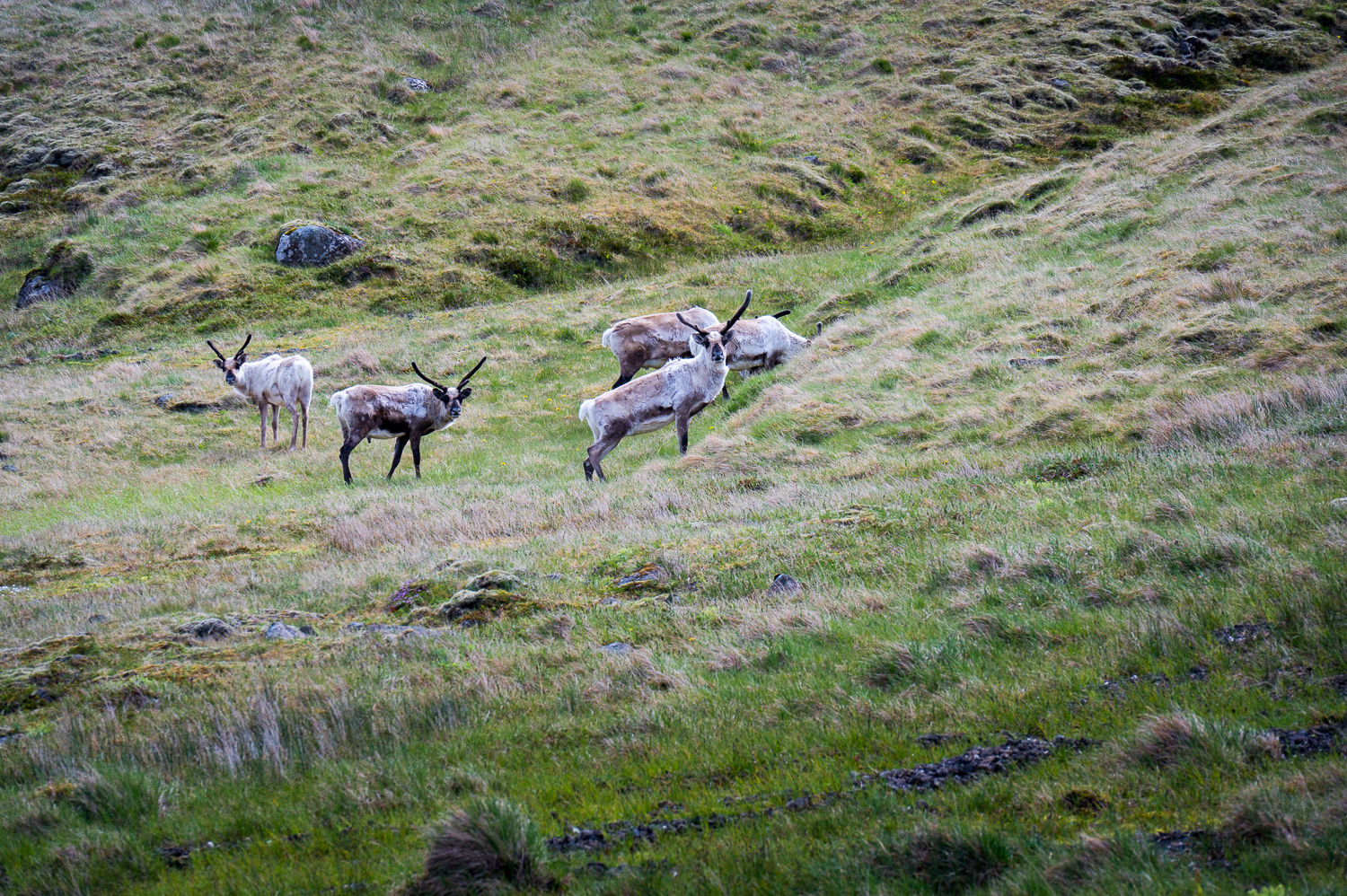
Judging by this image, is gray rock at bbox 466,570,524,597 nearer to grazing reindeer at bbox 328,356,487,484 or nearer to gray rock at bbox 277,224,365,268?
grazing reindeer at bbox 328,356,487,484

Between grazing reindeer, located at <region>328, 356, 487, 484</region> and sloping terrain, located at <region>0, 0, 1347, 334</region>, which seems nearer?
grazing reindeer, located at <region>328, 356, 487, 484</region>

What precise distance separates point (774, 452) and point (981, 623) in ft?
28.5

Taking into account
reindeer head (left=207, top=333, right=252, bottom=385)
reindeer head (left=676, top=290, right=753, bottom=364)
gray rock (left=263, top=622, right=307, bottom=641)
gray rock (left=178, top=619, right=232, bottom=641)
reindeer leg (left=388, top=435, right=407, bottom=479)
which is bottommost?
reindeer head (left=207, top=333, right=252, bottom=385)

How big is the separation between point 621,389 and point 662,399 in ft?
2.58

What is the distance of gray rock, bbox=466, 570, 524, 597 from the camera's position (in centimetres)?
904

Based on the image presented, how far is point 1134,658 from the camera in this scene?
5781 mm

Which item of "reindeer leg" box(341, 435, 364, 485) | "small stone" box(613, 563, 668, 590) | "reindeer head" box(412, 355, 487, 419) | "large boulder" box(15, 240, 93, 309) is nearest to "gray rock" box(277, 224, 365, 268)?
"large boulder" box(15, 240, 93, 309)

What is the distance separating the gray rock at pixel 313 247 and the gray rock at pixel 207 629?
2932 cm

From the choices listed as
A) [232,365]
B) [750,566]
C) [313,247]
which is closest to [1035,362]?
[750,566]

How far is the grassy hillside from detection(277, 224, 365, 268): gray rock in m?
1.39

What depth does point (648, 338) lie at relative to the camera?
2175cm

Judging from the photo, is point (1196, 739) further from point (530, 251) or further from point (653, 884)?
point (530, 251)

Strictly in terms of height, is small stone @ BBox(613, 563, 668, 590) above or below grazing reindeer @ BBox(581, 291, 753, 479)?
above

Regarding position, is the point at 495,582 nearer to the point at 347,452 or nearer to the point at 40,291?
the point at 347,452
